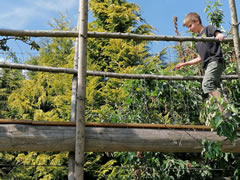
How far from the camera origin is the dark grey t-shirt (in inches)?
89.7

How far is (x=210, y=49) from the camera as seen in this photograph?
2.34 meters

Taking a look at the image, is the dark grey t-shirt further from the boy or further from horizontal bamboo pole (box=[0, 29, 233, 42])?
horizontal bamboo pole (box=[0, 29, 233, 42])

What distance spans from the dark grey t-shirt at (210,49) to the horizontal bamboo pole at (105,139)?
0.65 meters

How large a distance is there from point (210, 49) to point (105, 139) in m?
1.23

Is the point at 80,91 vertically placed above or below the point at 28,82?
below

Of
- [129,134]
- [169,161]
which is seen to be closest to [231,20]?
[129,134]

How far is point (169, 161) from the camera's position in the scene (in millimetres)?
3109

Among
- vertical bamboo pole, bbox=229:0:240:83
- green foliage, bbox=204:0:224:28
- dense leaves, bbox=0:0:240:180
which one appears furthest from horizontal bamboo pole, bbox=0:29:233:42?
green foliage, bbox=204:0:224:28

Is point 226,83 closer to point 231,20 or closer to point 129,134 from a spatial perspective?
point 231,20

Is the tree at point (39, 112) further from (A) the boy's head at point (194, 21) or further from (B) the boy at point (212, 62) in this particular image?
(B) the boy at point (212, 62)

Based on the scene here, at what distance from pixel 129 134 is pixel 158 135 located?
0.77ft

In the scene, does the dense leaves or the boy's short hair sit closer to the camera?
the boy's short hair

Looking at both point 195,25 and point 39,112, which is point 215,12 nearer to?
point 195,25

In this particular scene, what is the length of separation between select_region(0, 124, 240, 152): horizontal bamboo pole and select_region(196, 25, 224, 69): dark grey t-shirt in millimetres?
646
